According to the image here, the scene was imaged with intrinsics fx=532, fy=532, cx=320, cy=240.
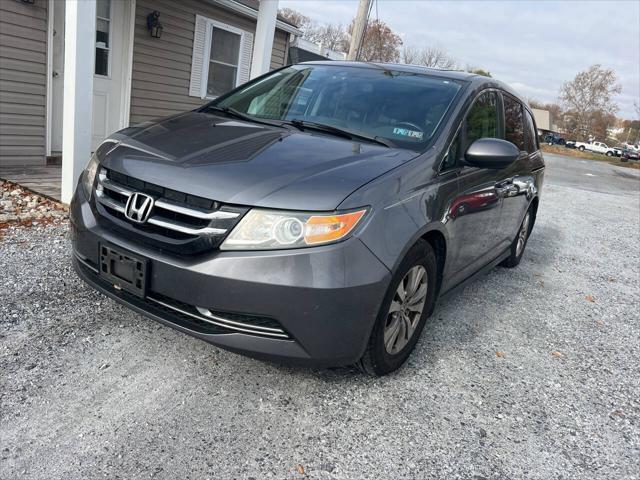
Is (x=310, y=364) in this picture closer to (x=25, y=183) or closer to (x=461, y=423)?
(x=461, y=423)

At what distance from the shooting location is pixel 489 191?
3.61 meters

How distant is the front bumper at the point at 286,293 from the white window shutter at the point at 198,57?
759 centimetres

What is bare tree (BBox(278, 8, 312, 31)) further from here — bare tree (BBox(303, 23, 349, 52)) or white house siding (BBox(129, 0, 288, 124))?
white house siding (BBox(129, 0, 288, 124))

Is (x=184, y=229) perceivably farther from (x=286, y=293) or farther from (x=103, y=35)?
(x=103, y=35)

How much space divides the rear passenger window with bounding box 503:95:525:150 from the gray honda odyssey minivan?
873 millimetres

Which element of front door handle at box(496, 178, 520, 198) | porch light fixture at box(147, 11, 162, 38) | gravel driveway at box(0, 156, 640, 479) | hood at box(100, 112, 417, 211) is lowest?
gravel driveway at box(0, 156, 640, 479)

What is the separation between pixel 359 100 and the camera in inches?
135

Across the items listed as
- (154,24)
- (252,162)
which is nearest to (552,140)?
(154,24)

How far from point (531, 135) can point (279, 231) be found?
12.4ft

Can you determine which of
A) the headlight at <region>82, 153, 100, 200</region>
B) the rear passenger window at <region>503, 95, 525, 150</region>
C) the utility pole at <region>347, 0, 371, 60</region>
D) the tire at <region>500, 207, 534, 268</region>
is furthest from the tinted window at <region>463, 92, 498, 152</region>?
the utility pole at <region>347, 0, 371, 60</region>

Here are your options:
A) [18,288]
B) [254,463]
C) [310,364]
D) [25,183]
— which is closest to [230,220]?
[310,364]

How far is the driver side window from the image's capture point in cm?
311

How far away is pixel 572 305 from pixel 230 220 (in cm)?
366

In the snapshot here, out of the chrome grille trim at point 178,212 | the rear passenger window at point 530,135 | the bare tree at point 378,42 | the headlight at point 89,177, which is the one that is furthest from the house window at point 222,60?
the bare tree at point 378,42
